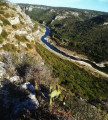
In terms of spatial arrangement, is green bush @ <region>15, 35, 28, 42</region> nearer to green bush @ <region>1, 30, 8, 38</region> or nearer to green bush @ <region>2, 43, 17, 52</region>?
green bush @ <region>1, 30, 8, 38</region>

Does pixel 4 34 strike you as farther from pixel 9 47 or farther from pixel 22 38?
pixel 22 38

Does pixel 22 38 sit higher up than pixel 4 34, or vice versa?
pixel 4 34

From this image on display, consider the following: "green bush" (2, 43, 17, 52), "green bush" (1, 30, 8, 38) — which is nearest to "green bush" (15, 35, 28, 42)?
"green bush" (1, 30, 8, 38)

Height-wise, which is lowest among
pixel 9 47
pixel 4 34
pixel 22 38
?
pixel 9 47

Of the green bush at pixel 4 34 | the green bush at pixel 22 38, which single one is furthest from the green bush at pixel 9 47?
the green bush at pixel 22 38

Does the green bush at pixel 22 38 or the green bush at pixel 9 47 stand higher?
Answer: the green bush at pixel 22 38

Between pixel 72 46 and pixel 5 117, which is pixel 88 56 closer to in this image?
pixel 72 46

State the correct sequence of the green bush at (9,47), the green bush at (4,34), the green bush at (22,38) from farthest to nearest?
the green bush at (22,38) → the green bush at (4,34) → the green bush at (9,47)

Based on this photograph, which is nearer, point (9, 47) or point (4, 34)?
point (9, 47)

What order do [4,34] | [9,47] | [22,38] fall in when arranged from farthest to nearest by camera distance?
[22,38]
[4,34]
[9,47]

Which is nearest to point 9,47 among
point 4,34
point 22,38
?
point 4,34

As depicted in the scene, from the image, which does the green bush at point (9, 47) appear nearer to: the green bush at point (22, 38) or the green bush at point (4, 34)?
the green bush at point (4, 34)
